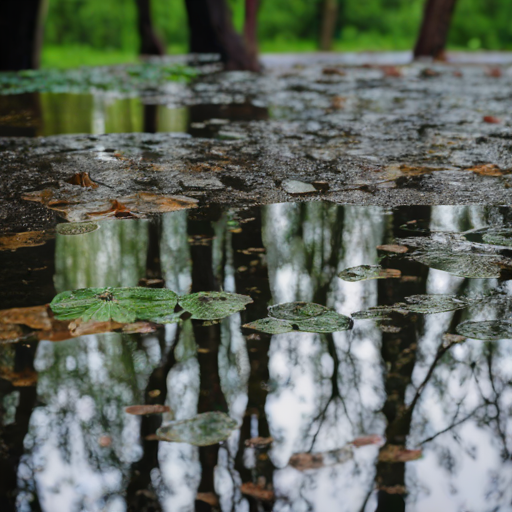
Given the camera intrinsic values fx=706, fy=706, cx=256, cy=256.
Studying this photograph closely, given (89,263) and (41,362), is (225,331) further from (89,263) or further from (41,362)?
(89,263)

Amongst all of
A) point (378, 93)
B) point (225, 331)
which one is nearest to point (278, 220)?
point (225, 331)

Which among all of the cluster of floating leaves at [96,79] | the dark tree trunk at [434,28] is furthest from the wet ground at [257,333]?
the dark tree trunk at [434,28]

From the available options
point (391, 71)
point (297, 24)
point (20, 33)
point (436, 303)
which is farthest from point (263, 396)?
point (297, 24)

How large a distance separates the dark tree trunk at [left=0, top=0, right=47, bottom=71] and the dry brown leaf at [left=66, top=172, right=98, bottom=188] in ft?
28.1

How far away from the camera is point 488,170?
3.52 m

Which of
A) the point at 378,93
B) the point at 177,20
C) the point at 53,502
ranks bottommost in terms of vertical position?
the point at 53,502

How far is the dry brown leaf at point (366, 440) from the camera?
1.35m

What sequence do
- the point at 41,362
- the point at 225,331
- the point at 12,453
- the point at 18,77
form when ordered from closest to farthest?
the point at 12,453 < the point at 41,362 < the point at 225,331 < the point at 18,77

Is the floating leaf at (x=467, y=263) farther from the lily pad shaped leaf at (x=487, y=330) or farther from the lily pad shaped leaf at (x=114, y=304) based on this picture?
the lily pad shaped leaf at (x=114, y=304)

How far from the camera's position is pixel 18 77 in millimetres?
9672

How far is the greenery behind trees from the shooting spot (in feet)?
87.9

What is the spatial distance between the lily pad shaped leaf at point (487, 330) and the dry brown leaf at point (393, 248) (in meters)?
0.57

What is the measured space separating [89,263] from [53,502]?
1105mm

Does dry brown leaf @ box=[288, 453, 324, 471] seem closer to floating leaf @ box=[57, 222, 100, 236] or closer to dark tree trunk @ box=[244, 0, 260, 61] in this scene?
floating leaf @ box=[57, 222, 100, 236]
